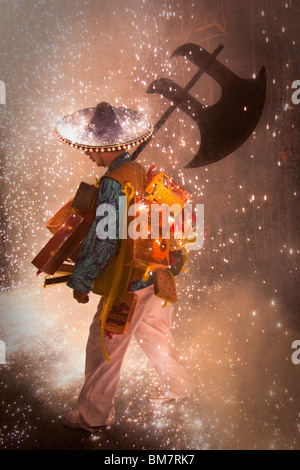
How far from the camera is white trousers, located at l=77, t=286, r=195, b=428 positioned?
182cm

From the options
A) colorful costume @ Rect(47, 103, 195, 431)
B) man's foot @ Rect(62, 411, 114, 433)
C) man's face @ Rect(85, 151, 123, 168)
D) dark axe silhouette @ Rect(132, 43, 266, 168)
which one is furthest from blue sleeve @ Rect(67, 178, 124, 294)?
dark axe silhouette @ Rect(132, 43, 266, 168)

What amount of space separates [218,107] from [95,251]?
6.41 feet

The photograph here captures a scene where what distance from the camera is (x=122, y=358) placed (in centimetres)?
191

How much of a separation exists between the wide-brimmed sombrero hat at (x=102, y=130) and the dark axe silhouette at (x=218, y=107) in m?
0.66

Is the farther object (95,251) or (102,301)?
(102,301)

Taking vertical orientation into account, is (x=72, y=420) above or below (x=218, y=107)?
below

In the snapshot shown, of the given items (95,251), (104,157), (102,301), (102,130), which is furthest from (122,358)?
(102,130)

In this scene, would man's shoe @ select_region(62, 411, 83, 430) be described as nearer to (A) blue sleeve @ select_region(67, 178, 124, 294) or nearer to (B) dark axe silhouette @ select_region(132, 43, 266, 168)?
(A) blue sleeve @ select_region(67, 178, 124, 294)

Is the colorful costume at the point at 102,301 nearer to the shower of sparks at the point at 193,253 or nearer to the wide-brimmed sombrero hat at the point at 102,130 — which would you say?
the wide-brimmed sombrero hat at the point at 102,130

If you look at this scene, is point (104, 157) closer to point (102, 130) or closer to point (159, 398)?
point (102, 130)

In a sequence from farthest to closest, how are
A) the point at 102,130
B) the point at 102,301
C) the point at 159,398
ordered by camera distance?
1. the point at 159,398
2. the point at 102,130
3. the point at 102,301

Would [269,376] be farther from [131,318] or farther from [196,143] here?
[196,143]

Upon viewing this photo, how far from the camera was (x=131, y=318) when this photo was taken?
5.88 feet
